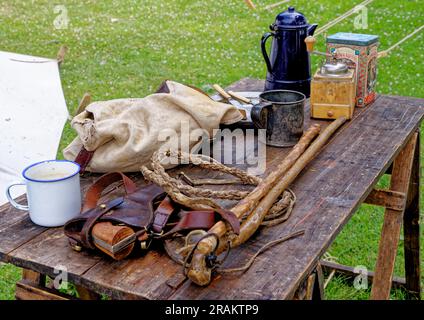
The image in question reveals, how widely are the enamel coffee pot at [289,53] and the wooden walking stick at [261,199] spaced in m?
0.40

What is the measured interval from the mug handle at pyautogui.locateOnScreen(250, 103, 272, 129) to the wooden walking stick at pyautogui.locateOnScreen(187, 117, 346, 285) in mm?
155

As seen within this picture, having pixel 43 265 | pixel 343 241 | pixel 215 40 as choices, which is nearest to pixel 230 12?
pixel 215 40

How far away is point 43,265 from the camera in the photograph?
1.53 meters

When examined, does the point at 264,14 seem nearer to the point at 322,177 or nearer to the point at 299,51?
the point at 299,51

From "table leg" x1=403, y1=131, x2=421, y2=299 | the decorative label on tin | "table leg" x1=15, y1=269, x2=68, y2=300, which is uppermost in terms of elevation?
the decorative label on tin

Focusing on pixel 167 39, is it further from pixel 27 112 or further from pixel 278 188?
pixel 278 188

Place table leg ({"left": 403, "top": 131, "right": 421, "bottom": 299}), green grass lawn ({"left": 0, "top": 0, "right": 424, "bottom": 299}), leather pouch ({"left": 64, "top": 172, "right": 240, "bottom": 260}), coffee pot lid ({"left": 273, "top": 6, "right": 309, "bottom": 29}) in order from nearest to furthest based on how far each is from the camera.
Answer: leather pouch ({"left": 64, "top": 172, "right": 240, "bottom": 260}) < coffee pot lid ({"left": 273, "top": 6, "right": 309, "bottom": 29}) < table leg ({"left": 403, "top": 131, "right": 421, "bottom": 299}) < green grass lawn ({"left": 0, "top": 0, "right": 424, "bottom": 299})

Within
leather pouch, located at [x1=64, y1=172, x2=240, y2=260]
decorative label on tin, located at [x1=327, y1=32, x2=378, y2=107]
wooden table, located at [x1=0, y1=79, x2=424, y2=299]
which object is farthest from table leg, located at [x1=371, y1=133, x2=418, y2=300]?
leather pouch, located at [x1=64, y1=172, x2=240, y2=260]

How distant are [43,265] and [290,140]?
1.08 meters

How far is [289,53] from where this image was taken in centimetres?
271

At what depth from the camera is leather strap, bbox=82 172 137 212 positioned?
5.76 feet

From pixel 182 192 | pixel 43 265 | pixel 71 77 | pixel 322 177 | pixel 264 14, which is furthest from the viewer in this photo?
pixel 264 14

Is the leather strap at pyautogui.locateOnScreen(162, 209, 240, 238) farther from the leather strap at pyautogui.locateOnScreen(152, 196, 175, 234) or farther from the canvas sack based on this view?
the canvas sack

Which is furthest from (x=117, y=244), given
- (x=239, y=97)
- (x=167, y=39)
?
(x=167, y=39)
